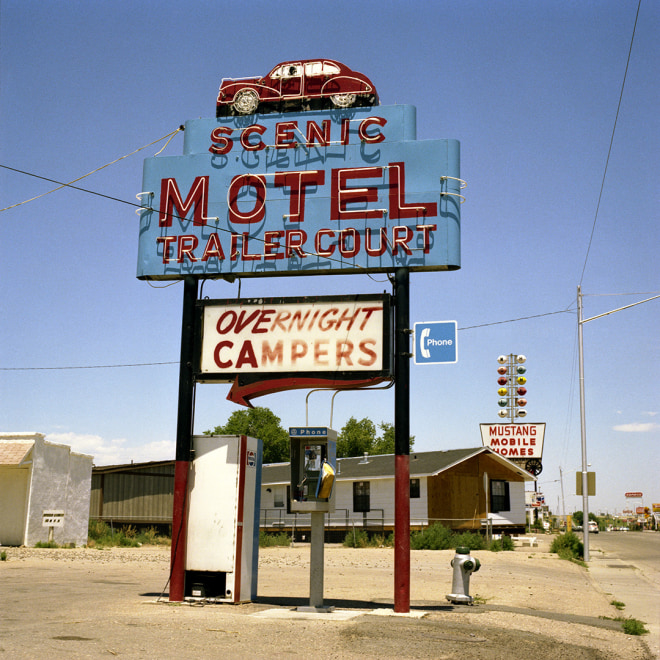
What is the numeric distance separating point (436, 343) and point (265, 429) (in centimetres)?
6686

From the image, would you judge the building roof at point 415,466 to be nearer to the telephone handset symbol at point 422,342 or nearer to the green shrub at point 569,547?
the green shrub at point 569,547

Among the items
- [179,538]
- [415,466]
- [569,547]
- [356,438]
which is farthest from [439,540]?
[356,438]

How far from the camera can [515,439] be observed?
56875mm

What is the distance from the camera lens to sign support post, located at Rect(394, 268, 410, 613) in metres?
12.3

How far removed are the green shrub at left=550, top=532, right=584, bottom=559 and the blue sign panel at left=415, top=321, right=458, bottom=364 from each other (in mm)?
22148

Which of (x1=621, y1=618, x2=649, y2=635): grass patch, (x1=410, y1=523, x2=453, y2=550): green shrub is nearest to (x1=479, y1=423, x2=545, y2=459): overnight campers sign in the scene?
(x1=410, y1=523, x2=453, y2=550): green shrub

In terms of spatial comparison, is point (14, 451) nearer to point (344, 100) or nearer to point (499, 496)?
point (344, 100)

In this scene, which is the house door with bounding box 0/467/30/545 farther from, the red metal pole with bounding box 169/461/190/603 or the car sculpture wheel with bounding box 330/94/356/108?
the car sculpture wheel with bounding box 330/94/356/108

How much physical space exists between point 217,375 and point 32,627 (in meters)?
5.02

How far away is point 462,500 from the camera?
4275 cm

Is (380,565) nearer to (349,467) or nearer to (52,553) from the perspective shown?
(52,553)

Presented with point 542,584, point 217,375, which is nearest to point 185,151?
point 217,375

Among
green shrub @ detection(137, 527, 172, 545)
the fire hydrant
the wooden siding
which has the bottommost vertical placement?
green shrub @ detection(137, 527, 172, 545)

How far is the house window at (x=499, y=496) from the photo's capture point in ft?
151
